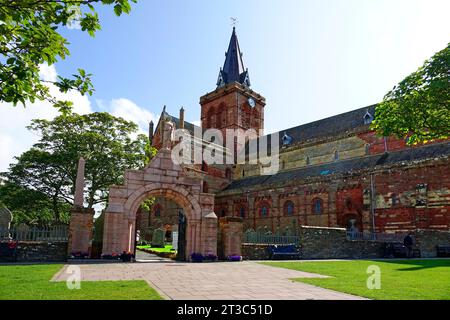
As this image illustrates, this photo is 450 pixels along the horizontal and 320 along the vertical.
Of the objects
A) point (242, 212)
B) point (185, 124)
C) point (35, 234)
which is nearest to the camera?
point (35, 234)

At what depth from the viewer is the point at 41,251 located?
48.8ft

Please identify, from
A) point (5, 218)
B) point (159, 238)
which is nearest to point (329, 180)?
point (159, 238)

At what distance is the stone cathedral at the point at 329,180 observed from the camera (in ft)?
83.9

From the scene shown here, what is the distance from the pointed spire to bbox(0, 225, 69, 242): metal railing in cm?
4372

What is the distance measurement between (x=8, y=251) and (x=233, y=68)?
155ft

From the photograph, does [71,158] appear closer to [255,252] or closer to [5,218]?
[5,218]

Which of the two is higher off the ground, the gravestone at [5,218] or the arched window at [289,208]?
the arched window at [289,208]

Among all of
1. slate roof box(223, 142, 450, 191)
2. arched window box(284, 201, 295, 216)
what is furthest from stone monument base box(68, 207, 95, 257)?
arched window box(284, 201, 295, 216)

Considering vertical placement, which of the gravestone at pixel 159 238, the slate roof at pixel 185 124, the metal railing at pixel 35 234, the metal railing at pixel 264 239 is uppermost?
the slate roof at pixel 185 124

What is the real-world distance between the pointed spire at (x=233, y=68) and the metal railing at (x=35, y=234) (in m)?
43.7

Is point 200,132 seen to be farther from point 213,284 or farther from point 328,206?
point 213,284

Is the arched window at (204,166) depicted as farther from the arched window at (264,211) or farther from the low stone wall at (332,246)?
the low stone wall at (332,246)

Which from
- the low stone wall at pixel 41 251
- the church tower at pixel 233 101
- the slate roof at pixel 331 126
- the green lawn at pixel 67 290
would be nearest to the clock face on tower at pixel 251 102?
the church tower at pixel 233 101

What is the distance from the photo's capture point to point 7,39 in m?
6.04
